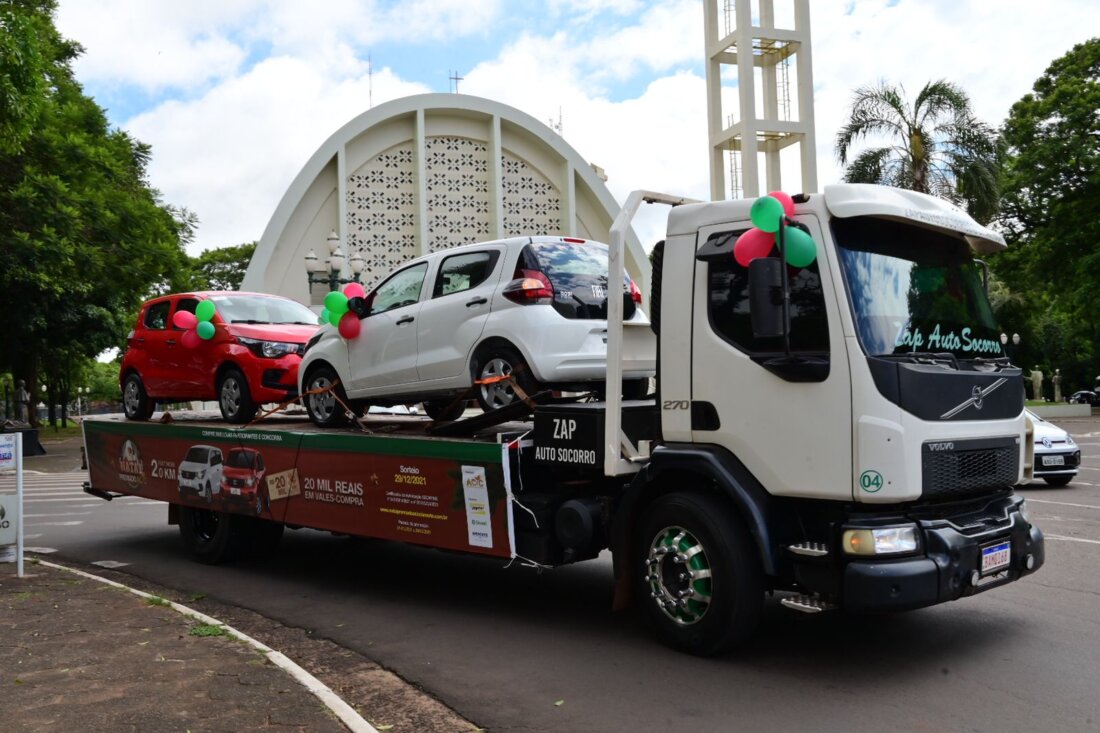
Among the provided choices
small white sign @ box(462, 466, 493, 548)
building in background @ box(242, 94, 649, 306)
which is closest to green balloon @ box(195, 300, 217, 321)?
small white sign @ box(462, 466, 493, 548)

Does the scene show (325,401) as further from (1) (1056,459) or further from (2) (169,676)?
(1) (1056,459)

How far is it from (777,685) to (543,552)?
5.61 ft

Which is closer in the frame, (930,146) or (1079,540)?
(1079,540)

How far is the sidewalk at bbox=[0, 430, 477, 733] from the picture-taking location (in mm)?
4762

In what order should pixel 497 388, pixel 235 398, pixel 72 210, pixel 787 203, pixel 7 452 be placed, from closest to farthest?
pixel 787 203
pixel 497 388
pixel 7 452
pixel 235 398
pixel 72 210

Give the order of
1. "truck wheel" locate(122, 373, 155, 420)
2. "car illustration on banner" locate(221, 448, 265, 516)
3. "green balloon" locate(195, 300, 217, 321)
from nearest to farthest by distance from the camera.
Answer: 1. "car illustration on banner" locate(221, 448, 265, 516)
2. "green balloon" locate(195, 300, 217, 321)
3. "truck wheel" locate(122, 373, 155, 420)

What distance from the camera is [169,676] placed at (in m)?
5.43

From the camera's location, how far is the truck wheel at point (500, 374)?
7.09 meters

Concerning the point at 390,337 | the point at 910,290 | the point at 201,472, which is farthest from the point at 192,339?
the point at 910,290

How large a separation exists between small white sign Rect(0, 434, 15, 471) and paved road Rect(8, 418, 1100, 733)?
4.98 feet

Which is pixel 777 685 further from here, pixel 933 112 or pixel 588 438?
pixel 933 112

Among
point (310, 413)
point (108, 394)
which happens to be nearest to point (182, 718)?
point (310, 413)

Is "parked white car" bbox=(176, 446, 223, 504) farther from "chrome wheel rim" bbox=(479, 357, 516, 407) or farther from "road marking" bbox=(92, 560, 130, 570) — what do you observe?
"chrome wheel rim" bbox=(479, 357, 516, 407)

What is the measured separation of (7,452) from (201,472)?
179 cm
